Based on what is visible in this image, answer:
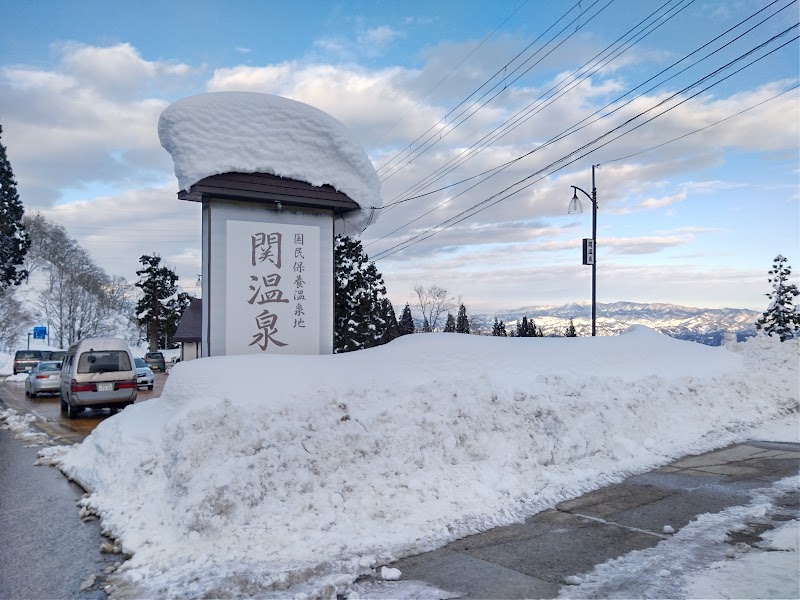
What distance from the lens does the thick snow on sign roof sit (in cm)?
861

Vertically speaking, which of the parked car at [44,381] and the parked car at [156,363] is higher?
the parked car at [44,381]

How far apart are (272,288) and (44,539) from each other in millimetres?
4602

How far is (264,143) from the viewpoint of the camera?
9039 mm

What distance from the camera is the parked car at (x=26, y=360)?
3662 centimetres

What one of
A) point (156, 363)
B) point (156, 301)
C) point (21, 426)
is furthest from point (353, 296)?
point (156, 301)

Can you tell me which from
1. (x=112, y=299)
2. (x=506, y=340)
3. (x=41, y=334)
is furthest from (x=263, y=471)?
(x=112, y=299)

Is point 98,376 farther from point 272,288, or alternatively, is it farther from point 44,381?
point 272,288

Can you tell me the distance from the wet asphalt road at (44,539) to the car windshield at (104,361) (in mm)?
5009

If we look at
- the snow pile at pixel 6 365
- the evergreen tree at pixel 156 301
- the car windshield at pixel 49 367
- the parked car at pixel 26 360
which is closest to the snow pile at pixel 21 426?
the car windshield at pixel 49 367

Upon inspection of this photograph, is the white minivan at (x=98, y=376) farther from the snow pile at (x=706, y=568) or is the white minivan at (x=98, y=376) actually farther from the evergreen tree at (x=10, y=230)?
the evergreen tree at (x=10, y=230)

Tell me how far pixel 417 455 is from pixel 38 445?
8937 millimetres

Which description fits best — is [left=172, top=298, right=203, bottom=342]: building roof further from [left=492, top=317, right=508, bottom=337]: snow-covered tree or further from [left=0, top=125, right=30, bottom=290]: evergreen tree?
[left=492, top=317, right=508, bottom=337]: snow-covered tree

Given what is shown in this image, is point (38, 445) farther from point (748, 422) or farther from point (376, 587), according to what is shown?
point (748, 422)

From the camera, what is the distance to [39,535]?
19.6 feet
